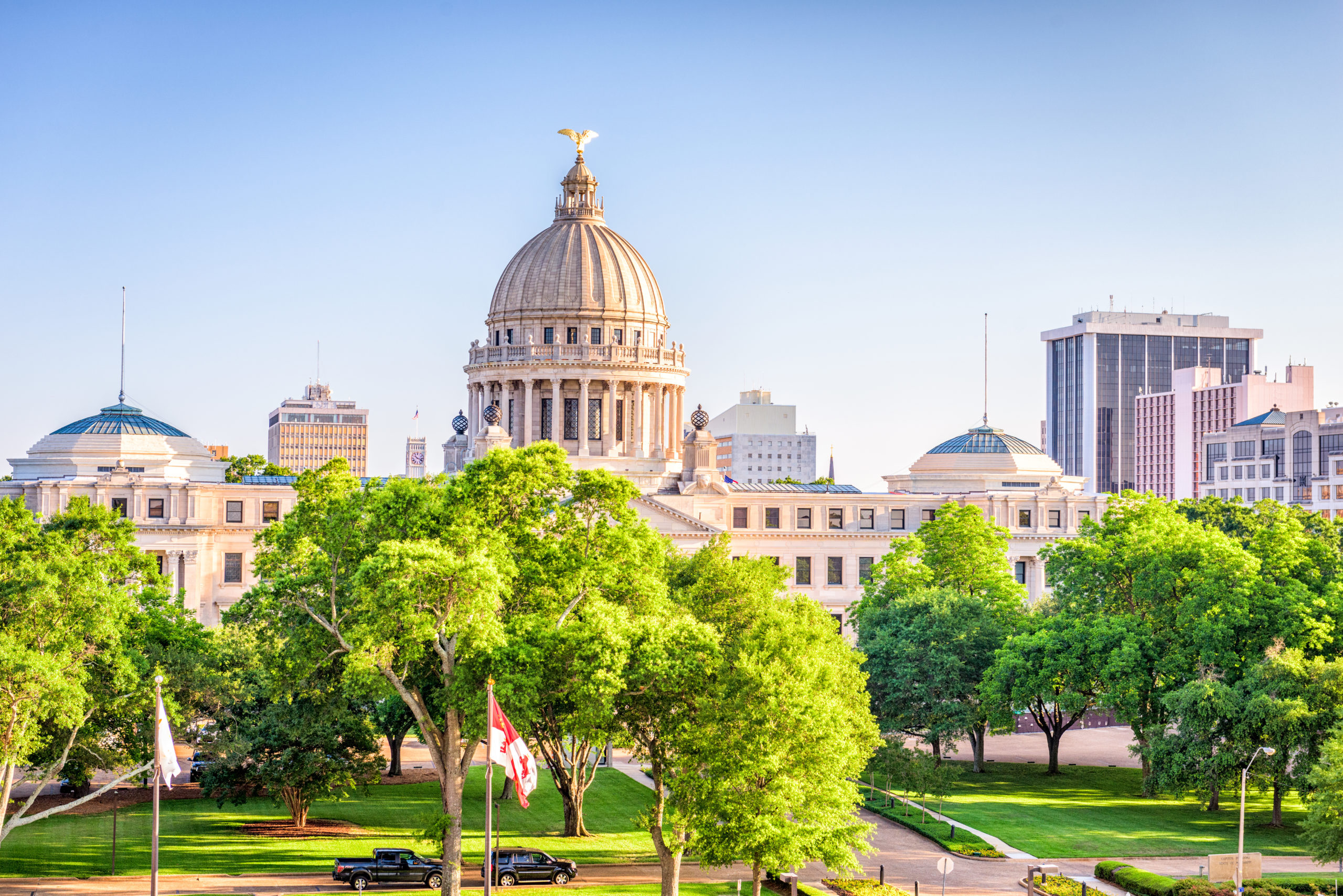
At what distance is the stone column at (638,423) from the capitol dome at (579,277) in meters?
4.69

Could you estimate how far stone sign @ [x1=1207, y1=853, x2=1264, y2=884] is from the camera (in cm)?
6038

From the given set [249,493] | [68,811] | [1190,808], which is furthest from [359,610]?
[249,493]

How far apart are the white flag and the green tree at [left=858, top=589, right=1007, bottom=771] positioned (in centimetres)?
4412

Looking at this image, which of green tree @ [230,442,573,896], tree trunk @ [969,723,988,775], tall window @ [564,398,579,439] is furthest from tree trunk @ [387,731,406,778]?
tall window @ [564,398,579,439]

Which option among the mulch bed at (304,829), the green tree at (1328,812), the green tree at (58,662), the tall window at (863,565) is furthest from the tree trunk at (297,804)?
the tall window at (863,565)

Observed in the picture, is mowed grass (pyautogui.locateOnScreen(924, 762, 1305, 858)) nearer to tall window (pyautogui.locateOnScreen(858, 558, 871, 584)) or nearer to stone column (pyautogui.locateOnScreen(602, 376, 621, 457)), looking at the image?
tall window (pyautogui.locateOnScreen(858, 558, 871, 584))

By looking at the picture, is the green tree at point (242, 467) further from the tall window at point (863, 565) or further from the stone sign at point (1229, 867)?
the stone sign at point (1229, 867)

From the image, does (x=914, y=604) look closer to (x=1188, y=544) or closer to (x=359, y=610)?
(x=1188, y=544)

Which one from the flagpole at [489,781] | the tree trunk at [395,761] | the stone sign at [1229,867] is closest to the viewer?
the flagpole at [489,781]

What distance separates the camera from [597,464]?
5920 inches

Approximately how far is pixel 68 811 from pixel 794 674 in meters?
40.0

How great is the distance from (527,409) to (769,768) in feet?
336

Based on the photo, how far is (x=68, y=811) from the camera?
77312 millimetres

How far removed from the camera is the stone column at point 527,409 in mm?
153250
